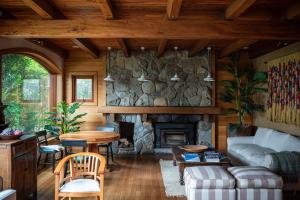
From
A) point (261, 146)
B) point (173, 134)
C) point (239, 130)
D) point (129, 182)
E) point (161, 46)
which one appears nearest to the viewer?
point (129, 182)

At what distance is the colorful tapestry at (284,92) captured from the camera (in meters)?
5.12

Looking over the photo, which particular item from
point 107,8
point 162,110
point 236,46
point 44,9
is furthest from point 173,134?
point 44,9

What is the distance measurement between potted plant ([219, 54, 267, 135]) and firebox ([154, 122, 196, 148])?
1.01 meters

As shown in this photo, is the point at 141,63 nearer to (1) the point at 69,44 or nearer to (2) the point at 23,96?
(1) the point at 69,44

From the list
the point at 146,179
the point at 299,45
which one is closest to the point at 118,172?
the point at 146,179

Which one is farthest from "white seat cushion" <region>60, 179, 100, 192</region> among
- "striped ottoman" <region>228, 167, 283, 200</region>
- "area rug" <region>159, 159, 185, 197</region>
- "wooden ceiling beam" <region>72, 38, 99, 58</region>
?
"wooden ceiling beam" <region>72, 38, 99, 58</region>

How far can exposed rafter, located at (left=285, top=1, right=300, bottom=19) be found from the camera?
3703 mm

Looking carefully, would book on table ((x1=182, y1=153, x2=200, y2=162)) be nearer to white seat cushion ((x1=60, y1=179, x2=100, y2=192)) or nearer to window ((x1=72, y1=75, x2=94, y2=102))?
white seat cushion ((x1=60, y1=179, x2=100, y2=192))

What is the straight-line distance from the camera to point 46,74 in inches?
267

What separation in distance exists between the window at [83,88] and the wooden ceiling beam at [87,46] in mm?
650

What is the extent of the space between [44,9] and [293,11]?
3191 mm

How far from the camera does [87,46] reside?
5734 millimetres

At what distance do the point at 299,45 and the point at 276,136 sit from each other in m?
1.64

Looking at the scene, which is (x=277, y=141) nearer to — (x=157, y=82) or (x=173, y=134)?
(x=173, y=134)
